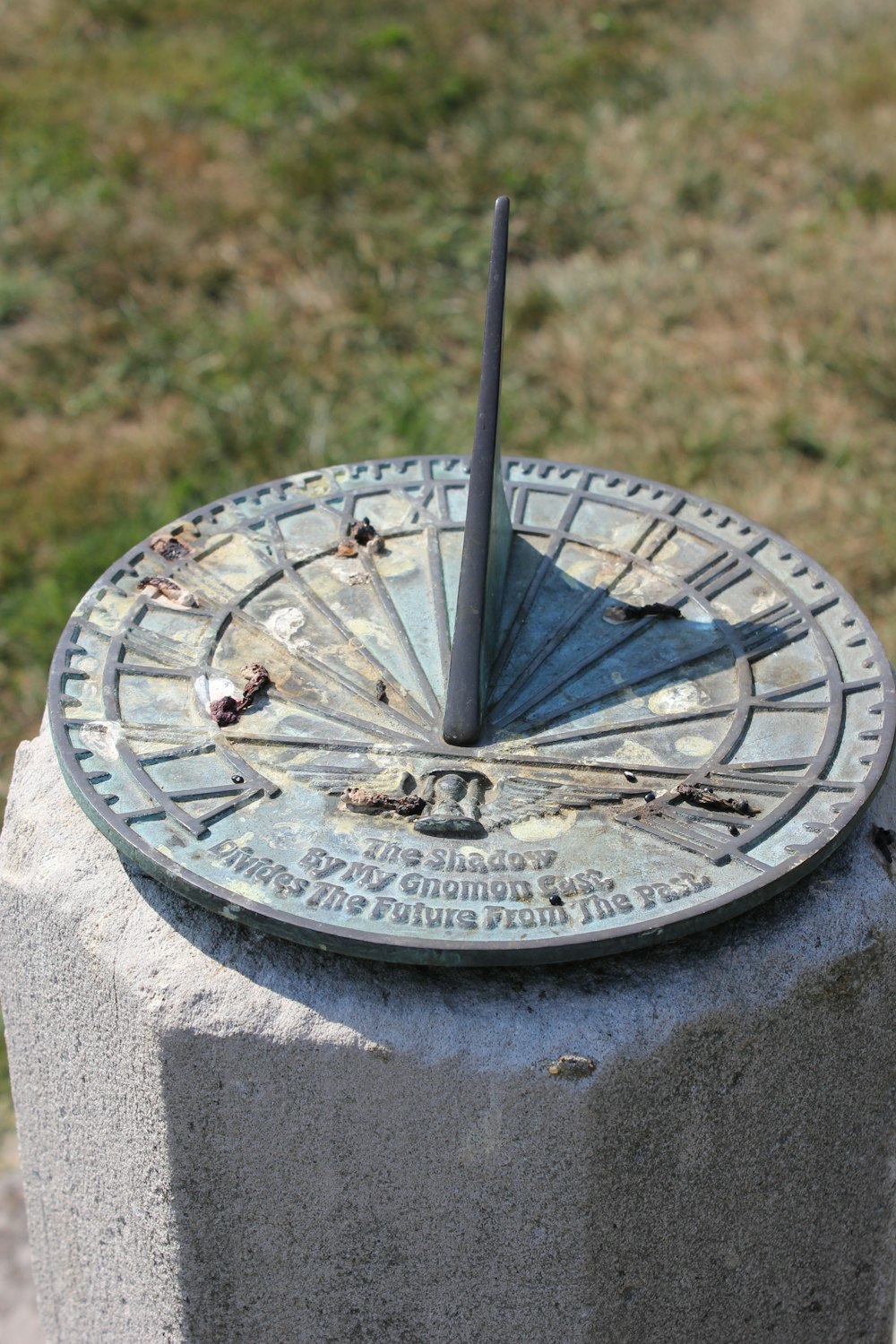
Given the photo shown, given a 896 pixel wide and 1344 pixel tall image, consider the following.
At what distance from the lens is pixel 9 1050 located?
2602mm

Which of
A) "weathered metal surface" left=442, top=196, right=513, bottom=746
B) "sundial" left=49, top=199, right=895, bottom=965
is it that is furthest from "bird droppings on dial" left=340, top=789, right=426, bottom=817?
"weathered metal surface" left=442, top=196, right=513, bottom=746

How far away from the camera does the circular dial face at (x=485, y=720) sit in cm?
208

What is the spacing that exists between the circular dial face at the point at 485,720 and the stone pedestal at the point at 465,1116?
4.6 inches

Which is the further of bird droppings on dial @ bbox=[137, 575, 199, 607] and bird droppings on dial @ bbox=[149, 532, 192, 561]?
bird droppings on dial @ bbox=[149, 532, 192, 561]

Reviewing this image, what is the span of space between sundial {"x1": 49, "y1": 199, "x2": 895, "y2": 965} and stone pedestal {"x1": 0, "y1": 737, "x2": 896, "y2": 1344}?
0.12 m

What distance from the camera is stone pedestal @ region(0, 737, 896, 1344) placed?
2.05m

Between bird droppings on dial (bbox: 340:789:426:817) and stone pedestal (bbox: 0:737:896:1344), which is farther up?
bird droppings on dial (bbox: 340:789:426:817)

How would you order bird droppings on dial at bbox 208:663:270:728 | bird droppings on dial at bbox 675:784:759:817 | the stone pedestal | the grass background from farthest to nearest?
the grass background < bird droppings on dial at bbox 208:663:270:728 < bird droppings on dial at bbox 675:784:759:817 < the stone pedestal

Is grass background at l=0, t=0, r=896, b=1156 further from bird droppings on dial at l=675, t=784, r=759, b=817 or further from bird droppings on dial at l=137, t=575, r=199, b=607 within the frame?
bird droppings on dial at l=675, t=784, r=759, b=817

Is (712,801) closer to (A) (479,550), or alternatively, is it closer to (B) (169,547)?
(A) (479,550)

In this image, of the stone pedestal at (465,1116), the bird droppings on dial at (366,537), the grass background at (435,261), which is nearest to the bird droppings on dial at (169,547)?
the bird droppings on dial at (366,537)

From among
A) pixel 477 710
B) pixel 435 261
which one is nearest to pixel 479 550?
pixel 477 710

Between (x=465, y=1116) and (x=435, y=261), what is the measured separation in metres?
4.69

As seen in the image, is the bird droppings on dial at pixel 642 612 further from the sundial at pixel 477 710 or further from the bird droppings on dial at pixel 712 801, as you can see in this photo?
the bird droppings on dial at pixel 712 801
